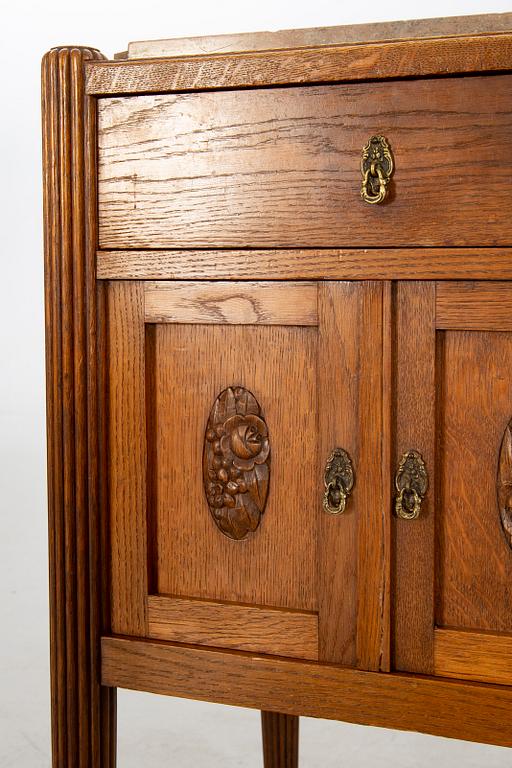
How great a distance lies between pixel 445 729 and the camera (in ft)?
4.02

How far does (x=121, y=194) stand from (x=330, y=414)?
0.31 meters

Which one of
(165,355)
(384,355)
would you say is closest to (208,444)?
(165,355)

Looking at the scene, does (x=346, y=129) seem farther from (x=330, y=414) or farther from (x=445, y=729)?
(x=445, y=729)

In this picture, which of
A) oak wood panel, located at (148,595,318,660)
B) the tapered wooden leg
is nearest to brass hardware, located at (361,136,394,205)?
oak wood panel, located at (148,595,318,660)

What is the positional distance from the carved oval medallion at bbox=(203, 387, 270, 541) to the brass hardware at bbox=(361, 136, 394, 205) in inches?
9.2

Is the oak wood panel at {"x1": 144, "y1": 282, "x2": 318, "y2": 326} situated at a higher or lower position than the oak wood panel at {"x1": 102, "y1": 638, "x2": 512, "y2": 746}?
higher

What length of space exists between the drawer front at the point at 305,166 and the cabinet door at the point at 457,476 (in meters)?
0.07

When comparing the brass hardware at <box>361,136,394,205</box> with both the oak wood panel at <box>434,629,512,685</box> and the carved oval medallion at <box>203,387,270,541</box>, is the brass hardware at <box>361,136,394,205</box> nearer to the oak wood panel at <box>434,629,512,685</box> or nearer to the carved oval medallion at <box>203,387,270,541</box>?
the carved oval medallion at <box>203,387,270,541</box>

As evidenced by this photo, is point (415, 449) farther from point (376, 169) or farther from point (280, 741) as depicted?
point (280, 741)

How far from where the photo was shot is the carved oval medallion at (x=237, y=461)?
1.28 metres

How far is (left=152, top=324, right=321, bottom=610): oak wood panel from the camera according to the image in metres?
1.26

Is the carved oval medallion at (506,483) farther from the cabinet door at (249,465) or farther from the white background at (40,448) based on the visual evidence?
the white background at (40,448)

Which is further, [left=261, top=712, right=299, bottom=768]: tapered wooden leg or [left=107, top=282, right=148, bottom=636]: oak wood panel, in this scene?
[left=261, top=712, right=299, bottom=768]: tapered wooden leg

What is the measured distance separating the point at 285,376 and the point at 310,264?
0.38 feet
